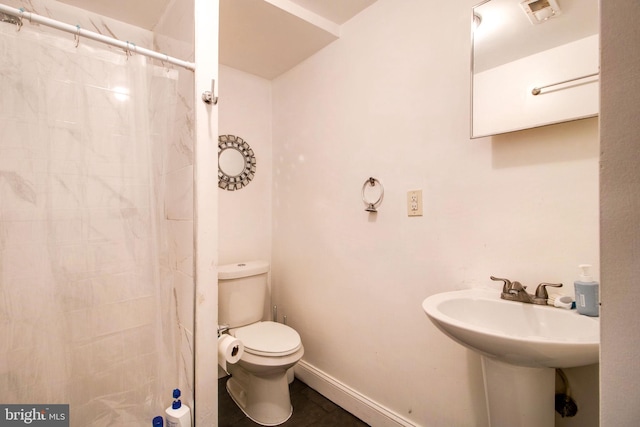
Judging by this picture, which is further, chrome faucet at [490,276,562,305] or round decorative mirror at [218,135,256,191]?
round decorative mirror at [218,135,256,191]

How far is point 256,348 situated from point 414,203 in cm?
110

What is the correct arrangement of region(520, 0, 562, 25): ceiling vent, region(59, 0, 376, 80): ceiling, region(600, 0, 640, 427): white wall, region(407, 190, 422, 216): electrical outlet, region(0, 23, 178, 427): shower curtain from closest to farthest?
region(600, 0, 640, 427): white wall
region(520, 0, 562, 25): ceiling vent
region(0, 23, 178, 427): shower curtain
region(407, 190, 422, 216): electrical outlet
region(59, 0, 376, 80): ceiling

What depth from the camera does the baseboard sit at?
1479 millimetres

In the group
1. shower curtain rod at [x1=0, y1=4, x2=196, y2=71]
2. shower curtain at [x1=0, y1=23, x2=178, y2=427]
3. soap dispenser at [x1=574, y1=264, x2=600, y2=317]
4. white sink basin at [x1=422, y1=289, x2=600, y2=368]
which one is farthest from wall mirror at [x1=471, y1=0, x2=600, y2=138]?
shower curtain at [x1=0, y1=23, x2=178, y2=427]

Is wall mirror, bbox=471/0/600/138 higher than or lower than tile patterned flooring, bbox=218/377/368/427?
higher

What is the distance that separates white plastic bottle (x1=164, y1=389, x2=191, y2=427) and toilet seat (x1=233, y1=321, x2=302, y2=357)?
38 cm

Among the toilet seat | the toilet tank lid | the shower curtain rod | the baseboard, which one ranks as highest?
the shower curtain rod

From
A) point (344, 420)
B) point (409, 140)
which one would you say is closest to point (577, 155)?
point (409, 140)

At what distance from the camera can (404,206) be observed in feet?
4.74

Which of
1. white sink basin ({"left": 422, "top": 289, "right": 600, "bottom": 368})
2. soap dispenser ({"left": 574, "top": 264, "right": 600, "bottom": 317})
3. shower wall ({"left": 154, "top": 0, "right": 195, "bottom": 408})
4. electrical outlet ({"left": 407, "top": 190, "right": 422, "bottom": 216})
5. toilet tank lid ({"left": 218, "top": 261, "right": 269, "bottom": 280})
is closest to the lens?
white sink basin ({"left": 422, "top": 289, "right": 600, "bottom": 368})

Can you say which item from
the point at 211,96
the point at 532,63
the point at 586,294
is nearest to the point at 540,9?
the point at 532,63

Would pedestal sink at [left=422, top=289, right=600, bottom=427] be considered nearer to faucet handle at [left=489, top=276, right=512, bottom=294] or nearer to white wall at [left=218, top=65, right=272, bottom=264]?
faucet handle at [left=489, top=276, right=512, bottom=294]

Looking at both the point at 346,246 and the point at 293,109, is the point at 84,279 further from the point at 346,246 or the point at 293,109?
the point at 293,109

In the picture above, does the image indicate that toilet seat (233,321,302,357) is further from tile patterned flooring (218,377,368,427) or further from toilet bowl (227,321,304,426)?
tile patterned flooring (218,377,368,427)
